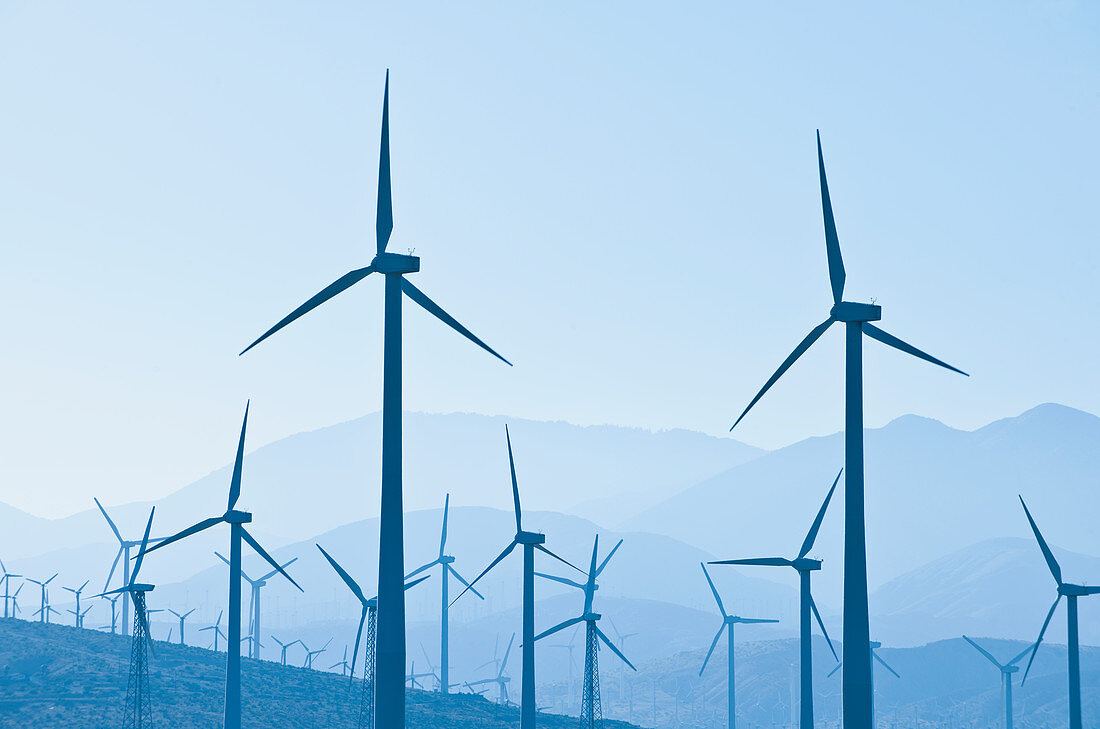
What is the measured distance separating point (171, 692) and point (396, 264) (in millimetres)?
95850

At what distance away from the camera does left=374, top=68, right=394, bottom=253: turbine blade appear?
56.8 meters

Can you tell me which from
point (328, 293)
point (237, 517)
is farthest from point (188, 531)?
point (328, 293)

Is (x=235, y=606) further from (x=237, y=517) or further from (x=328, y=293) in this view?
(x=328, y=293)

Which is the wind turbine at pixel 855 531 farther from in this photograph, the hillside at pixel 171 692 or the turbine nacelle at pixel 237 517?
the hillside at pixel 171 692

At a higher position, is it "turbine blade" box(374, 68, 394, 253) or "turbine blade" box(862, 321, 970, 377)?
"turbine blade" box(374, 68, 394, 253)

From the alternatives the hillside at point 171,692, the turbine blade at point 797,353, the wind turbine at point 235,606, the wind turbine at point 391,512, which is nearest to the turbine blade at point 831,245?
the turbine blade at point 797,353

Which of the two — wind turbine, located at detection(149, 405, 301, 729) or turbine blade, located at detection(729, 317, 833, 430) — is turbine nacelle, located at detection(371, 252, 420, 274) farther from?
wind turbine, located at detection(149, 405, 301, 729)

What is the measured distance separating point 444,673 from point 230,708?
98.4m

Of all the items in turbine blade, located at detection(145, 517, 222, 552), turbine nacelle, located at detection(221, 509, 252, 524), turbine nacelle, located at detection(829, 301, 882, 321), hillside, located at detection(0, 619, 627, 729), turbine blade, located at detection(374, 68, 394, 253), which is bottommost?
hillside, located at detection(0, 619, 627, 729)

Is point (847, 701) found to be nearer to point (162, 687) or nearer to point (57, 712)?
point (57, 712)

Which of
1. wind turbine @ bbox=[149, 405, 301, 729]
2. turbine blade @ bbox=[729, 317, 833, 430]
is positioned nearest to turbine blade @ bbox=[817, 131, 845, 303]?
turbine blade @ bbox=[729, 317, 833, 430]

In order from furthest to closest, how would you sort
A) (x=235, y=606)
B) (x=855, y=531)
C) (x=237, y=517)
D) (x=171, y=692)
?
(x=171, y=692) → (x=237, y=517) → (x=235, y=606) → (x=855, y=531)

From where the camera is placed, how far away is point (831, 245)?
194 ft

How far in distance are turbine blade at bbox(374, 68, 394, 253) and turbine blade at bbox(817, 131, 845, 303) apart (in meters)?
18.2
